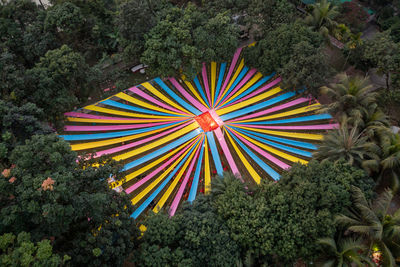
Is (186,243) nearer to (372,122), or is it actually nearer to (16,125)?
(16,125)

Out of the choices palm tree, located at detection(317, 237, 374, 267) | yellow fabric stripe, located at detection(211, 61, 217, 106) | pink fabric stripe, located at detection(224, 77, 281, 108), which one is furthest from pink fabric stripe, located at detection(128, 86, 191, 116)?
palm tree, located at detection(317, 237, 374, 267)

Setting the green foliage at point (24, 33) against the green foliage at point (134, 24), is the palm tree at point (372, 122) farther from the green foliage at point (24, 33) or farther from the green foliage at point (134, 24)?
the green foliage at point (24, 33)

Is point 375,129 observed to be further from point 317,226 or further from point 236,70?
point 236,70

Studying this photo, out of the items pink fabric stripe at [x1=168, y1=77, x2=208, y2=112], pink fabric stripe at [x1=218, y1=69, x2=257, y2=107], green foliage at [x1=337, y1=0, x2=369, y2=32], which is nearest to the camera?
pink fabric stripe at [x1=168, y1=77, x2=208, y2=112]

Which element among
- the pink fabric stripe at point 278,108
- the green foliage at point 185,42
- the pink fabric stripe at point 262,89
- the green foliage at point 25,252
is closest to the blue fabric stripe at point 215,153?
the pink fabric stripe at point 278,108

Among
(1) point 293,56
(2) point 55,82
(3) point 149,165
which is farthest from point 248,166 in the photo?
(2) point 55,82

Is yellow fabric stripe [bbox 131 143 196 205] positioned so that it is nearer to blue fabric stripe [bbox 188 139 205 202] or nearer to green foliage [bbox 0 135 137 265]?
blue fabric stripe [bbox 188 139 205 202]

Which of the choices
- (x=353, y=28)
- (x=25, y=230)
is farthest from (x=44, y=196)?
(x=353, y=28)
